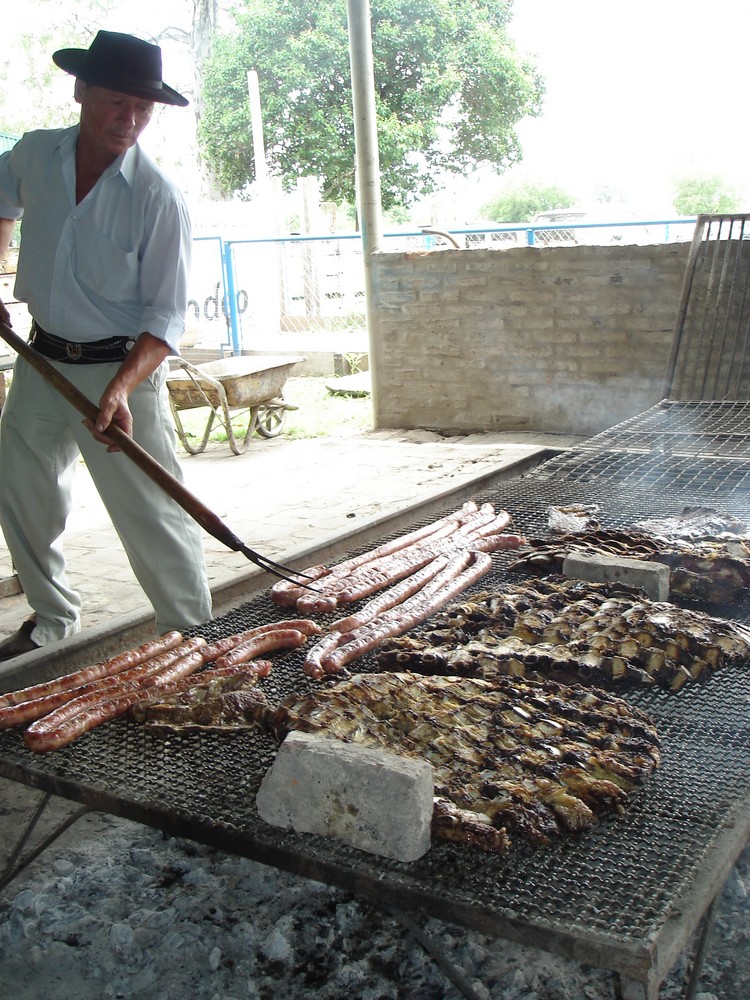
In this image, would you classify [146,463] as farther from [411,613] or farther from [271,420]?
[271,420]

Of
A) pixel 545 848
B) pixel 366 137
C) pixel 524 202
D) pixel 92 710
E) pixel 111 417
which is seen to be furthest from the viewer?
pixel 524 202

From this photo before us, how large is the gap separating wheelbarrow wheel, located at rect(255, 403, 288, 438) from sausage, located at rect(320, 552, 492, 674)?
6.69 meters

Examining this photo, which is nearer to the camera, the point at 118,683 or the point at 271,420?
the point at 118,683

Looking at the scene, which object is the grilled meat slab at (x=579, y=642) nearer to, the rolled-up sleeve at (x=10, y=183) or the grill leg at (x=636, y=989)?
the grill leg at (x=636, y=989)

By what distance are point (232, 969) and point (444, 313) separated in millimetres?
7878

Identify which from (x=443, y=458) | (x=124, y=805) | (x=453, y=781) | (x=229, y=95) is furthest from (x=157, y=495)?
(x=229, y=95)

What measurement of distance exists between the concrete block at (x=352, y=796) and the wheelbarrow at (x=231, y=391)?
287 inches

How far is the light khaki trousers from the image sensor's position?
3641mm

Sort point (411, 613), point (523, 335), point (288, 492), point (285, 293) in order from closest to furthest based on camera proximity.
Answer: point (411, 613)
point (288, 492)
point (523, 335)
point (285, 293)

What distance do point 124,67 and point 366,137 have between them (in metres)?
6.70

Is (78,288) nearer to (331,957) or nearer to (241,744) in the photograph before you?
(241,744)

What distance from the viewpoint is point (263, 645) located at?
2.99m

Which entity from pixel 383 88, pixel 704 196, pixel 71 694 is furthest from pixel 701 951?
pixel 704 196

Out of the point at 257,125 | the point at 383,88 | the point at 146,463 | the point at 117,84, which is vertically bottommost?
the point at 146,463
